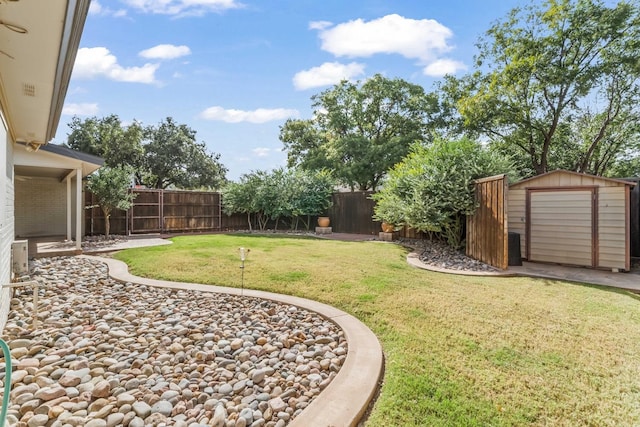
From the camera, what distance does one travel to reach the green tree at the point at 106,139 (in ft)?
66.3

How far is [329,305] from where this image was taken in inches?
153

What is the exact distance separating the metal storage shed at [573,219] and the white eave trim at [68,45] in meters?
7.66

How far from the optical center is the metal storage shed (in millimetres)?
5980

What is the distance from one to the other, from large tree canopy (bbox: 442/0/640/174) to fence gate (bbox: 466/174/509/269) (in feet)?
26.6

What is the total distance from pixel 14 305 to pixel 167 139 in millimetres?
21855

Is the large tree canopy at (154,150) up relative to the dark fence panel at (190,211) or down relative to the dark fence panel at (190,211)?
up

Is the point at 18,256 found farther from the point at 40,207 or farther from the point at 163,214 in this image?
the point at 163,214

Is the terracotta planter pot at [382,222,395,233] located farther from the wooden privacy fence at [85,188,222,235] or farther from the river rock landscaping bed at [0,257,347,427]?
the wooden privacy fence at [85,188,222,235]

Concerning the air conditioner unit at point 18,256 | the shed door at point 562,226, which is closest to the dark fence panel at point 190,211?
the air conditioner unit at point 18,256

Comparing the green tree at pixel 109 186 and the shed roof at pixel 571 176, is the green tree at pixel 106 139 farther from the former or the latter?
the shed roof at pixel 571 176

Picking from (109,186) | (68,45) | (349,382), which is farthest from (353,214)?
(68,45)

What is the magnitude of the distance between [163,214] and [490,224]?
39.0 feet

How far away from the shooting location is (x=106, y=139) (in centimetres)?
2008

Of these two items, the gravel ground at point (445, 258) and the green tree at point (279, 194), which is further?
the green tree at point (279, 194)
